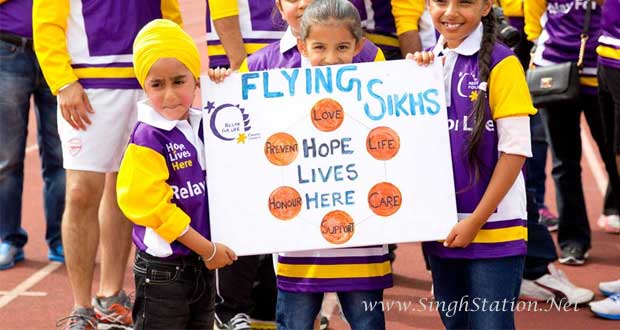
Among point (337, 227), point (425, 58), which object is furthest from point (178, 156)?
point (425, 58)

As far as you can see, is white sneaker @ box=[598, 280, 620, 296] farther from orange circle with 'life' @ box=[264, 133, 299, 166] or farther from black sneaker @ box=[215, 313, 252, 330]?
orange circle with 'life' @ box=[264, 133, 299, 166]

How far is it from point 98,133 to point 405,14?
1.62m

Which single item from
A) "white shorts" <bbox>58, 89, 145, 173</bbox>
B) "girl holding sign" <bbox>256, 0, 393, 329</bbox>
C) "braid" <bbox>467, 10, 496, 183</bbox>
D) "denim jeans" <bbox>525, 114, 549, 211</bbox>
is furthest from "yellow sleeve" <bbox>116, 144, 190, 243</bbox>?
"denim jeans" <bbox>525, 114, 549, 211</bbox>

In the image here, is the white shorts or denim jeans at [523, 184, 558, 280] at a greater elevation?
the white shorts

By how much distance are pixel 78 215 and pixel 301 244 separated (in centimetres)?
169

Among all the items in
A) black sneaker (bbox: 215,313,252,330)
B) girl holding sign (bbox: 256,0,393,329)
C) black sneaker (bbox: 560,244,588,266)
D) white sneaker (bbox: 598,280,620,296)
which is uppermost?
girl holding sign (bbox: 256,0,393,329)

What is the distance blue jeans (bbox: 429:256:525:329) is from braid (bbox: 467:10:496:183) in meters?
0.32

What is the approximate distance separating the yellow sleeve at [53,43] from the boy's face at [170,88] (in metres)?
1.10

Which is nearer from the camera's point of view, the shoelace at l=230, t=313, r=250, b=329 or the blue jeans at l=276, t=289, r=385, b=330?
the blue jeans at l=276, t=289, r=385, b=330

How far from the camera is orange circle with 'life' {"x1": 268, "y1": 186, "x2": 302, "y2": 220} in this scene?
373 centimetres

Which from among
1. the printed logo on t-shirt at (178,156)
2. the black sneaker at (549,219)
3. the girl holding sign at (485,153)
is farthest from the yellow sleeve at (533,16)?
the printed logo on t-shirt at (178,156)

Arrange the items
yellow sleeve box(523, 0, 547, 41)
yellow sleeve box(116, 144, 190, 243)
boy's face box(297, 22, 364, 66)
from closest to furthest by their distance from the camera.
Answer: yellow sleeve box(116, 144, 190, 243)
boy's face box(297, 22, 364, 66)
yellow sleeve box(523, 0, 547, 41)

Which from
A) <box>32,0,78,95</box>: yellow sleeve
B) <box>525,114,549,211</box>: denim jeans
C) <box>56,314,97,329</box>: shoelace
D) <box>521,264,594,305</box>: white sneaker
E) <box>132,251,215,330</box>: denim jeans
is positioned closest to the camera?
<box>132,251,215,330</box>: denim jeans

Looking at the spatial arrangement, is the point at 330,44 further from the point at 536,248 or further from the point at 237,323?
the point at 536,248
